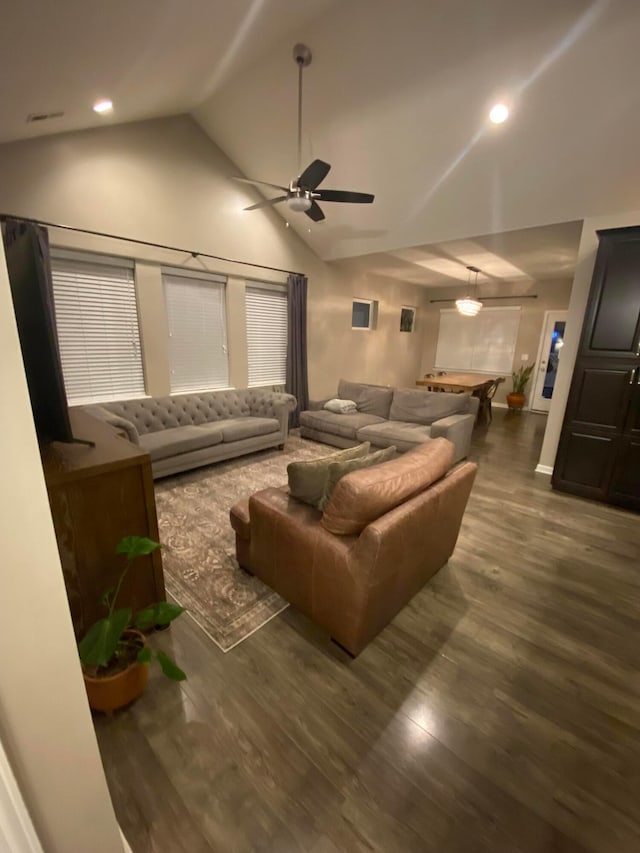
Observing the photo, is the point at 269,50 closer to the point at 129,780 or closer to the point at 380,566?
the point at 380,566

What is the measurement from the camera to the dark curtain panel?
17.4 feet

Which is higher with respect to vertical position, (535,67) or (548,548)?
(535,67)

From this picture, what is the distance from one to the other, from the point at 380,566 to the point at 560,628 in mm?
1244

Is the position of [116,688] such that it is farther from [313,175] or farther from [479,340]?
[479,340]

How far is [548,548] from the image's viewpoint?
2.62 metres

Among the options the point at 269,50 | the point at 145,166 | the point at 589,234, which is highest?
the point at 269,50

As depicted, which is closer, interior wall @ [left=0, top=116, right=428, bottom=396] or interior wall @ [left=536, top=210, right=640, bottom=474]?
interior wall @ [left=0, top=116, right=428, bottom=396]

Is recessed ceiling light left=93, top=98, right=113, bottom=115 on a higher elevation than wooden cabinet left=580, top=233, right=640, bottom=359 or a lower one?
higher

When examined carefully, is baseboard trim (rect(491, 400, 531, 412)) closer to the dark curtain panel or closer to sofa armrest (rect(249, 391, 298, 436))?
the dark curtain panel

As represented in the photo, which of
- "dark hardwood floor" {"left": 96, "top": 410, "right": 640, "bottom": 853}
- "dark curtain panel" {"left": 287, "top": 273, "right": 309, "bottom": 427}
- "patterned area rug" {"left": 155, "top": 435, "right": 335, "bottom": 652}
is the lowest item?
"dark hardwood floor" {"left": 96, "top": 410, "right": 640, "bottom": 853}

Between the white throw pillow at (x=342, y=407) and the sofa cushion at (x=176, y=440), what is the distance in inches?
70.8

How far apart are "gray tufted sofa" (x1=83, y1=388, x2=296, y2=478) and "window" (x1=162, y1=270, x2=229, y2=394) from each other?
0.25m

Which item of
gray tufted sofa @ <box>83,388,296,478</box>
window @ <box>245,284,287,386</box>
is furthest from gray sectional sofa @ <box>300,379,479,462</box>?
window @ <box>245,284,287,386</box>

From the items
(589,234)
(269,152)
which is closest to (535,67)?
(589,234)
